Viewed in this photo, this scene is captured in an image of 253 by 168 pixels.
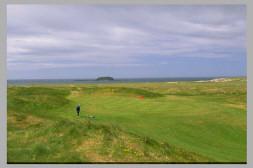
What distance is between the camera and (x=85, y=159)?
1051 cm

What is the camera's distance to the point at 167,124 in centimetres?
2153

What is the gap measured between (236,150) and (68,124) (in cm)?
1308

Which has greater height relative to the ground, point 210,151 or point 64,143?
point 64,143

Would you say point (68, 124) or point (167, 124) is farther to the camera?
point (167, 124)

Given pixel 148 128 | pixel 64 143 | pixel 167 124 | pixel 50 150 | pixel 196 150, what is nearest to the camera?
pixel 50 150

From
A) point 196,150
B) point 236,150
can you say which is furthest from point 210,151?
point 236,150

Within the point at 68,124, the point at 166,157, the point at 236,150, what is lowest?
the point at 236,150

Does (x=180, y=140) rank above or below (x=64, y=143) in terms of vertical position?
Answer: below

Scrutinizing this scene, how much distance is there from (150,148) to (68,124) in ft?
21.5

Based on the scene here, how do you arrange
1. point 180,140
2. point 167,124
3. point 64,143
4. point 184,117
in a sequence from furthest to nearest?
point 184,117, point 167,124, point 180,140, point 64,143

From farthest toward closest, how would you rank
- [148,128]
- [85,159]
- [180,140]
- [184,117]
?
[184,117]
[148,128]
[180,140]
[85,159]

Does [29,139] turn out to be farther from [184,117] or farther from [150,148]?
[184,117]

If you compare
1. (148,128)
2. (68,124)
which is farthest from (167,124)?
(68,124)

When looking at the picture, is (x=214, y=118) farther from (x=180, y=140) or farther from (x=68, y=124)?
(x=68, y=124)
